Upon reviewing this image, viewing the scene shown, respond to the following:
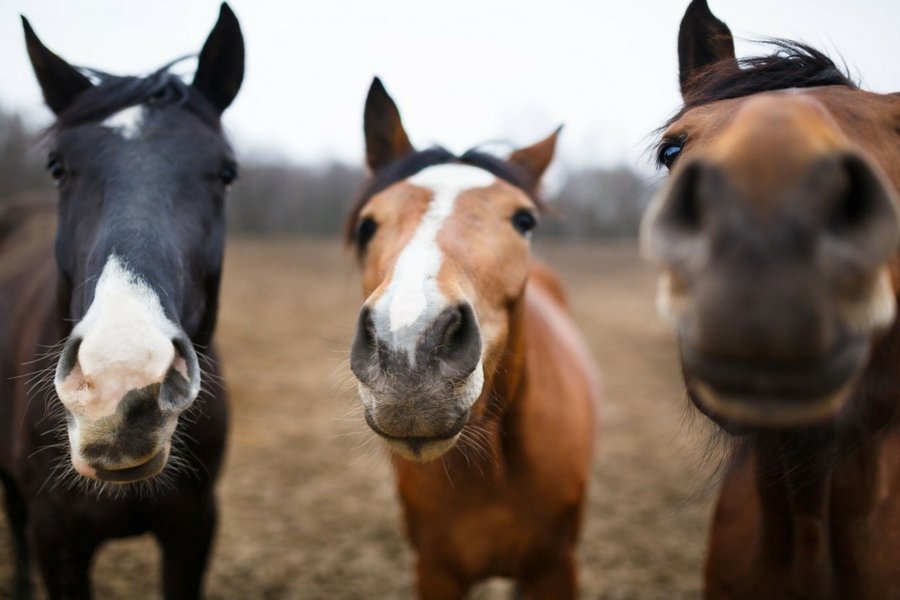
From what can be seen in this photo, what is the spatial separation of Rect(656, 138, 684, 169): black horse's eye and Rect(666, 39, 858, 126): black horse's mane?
0.17 metres

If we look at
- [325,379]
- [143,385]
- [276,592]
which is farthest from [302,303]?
[143,385]

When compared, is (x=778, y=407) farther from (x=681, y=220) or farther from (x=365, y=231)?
(x=365, y=231)

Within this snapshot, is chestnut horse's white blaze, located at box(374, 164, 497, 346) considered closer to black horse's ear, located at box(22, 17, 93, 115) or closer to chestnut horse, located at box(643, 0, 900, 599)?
chestnut horse, located at box(643, 0, 900, 599)

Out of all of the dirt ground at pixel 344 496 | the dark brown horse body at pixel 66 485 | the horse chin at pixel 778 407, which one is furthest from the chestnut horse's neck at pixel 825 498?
the dark brown horse body at pixel 66 485

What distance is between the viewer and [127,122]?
2.43 m

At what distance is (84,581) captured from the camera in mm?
2740

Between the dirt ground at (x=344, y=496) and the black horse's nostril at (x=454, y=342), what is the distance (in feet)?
1.78

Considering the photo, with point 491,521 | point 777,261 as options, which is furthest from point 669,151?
point 491,521

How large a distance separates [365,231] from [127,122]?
107 cm

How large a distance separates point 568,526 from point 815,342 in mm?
2338

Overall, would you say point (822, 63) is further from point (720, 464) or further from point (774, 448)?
point (720, 464)

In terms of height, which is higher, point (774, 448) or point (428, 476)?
point (774, 448)

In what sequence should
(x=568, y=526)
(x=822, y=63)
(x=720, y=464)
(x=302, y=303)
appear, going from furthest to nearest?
(x=302, y=303) < (x=568, y=526) < (x=720, y=464) < (x=822, y=63)

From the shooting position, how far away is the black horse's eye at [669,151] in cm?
187
